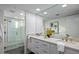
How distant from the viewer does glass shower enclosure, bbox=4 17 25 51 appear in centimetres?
340

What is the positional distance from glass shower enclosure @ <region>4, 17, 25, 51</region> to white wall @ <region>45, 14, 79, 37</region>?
2.59m

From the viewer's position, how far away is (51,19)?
2389 mm

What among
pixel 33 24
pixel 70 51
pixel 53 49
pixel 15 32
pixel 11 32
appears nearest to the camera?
pixel 70 51

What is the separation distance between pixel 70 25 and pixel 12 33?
2989mm

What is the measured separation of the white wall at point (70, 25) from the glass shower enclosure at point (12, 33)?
259 centimetres

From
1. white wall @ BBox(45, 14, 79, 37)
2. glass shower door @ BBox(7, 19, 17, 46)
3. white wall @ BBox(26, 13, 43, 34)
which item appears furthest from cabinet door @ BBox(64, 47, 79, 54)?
glass shower door @ BBox(7, 19, 17, 46)

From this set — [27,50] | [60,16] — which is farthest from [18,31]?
[60,16]

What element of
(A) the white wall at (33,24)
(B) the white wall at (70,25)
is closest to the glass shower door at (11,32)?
(A) the white wall at (33,24)

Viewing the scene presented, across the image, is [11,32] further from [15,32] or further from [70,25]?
[70,25]

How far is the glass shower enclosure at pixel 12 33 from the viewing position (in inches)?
134

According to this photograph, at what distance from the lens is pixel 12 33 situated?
373 cm

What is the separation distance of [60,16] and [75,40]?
2.64ft

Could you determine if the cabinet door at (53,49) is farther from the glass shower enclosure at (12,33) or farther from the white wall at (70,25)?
the glass shower enclosure at (12,33)

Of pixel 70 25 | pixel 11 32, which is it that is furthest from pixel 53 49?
pixel 11 32
